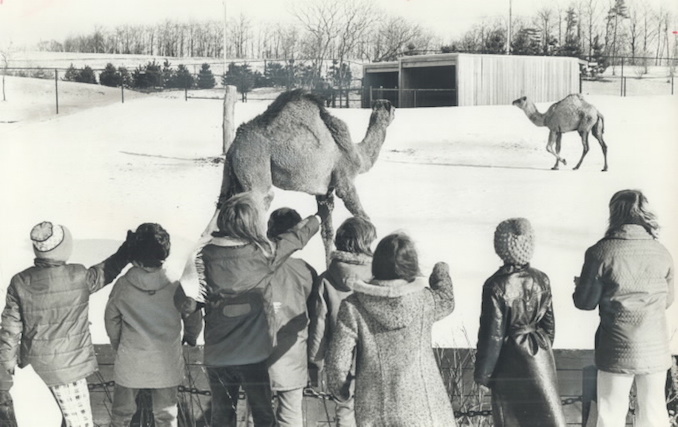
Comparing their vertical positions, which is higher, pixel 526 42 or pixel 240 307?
pixel 526 42

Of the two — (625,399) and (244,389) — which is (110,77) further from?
(625,399)

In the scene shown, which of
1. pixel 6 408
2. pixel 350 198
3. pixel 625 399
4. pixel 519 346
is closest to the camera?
pixel 519 346

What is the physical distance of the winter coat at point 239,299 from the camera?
4.66 m

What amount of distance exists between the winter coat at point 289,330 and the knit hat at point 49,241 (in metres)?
1.12

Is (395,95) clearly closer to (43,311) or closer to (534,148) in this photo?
(534,148)

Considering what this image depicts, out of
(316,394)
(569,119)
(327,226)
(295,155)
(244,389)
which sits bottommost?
(316,394)

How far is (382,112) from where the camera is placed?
6.83 m

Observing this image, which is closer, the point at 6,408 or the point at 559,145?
the point at 6,408

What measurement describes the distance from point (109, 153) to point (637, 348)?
420 cm

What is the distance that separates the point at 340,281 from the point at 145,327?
41.5 inches

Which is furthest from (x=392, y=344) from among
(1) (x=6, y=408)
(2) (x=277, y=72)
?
(2) (x=277, y=72)

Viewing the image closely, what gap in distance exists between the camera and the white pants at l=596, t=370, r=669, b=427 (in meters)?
5.03

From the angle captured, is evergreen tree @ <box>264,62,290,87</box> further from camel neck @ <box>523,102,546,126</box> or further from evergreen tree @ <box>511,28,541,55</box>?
camel neck @ <box>523,102,546,126</box>

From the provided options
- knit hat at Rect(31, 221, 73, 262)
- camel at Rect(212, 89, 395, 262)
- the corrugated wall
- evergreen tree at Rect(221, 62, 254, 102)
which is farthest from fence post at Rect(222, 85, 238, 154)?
knit hat at Rect(31, 221, 73, 262)
